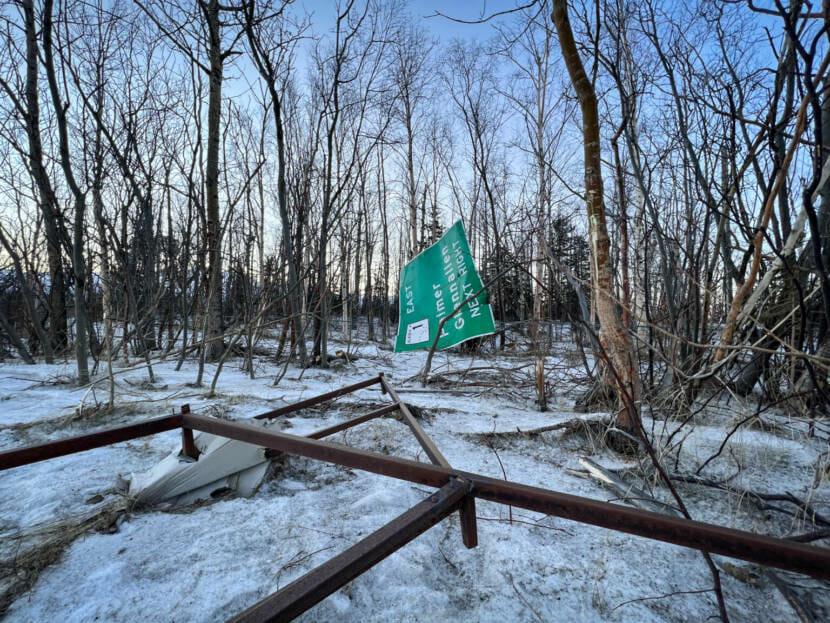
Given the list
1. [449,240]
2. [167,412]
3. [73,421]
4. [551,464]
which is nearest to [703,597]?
[551,464]

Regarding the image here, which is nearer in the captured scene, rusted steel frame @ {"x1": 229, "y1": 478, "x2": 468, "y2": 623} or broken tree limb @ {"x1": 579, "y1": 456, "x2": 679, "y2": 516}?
rusted steel frame @ {"x1": 229, "y1": 478, "x2": 468, "y2": 623}

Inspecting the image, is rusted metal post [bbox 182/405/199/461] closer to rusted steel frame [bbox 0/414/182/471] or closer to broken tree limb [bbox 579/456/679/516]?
rusted steel frame [bbox 0/414/182/471]

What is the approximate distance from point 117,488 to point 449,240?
4.79 m

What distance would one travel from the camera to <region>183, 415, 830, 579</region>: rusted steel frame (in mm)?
659

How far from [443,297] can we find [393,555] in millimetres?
4322

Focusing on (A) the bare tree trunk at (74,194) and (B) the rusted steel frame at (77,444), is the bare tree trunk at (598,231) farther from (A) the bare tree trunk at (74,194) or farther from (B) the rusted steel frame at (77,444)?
(A) the bare tree trunk at (74,194)

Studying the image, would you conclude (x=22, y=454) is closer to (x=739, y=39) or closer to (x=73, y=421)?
(x=73, y=421)

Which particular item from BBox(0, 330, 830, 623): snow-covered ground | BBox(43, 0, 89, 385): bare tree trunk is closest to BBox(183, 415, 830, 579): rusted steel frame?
BBox(0, 330, 830, 623): snow-covered ground

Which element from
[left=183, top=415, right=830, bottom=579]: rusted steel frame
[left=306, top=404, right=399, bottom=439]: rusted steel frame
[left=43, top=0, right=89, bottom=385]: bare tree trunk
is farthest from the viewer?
[left=43, top=0, right=89, bottom=385]: bare tree trunk

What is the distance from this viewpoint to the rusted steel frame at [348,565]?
0.56m

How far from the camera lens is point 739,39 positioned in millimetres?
3389

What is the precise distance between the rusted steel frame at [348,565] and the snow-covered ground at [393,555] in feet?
1.90

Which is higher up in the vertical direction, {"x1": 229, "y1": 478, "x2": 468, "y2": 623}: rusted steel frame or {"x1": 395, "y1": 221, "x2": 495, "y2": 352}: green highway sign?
{"x1": 395, "y1": 221, "x2": 495, "y2": 352}: green highway sign

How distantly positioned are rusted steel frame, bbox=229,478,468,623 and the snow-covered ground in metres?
0.58
